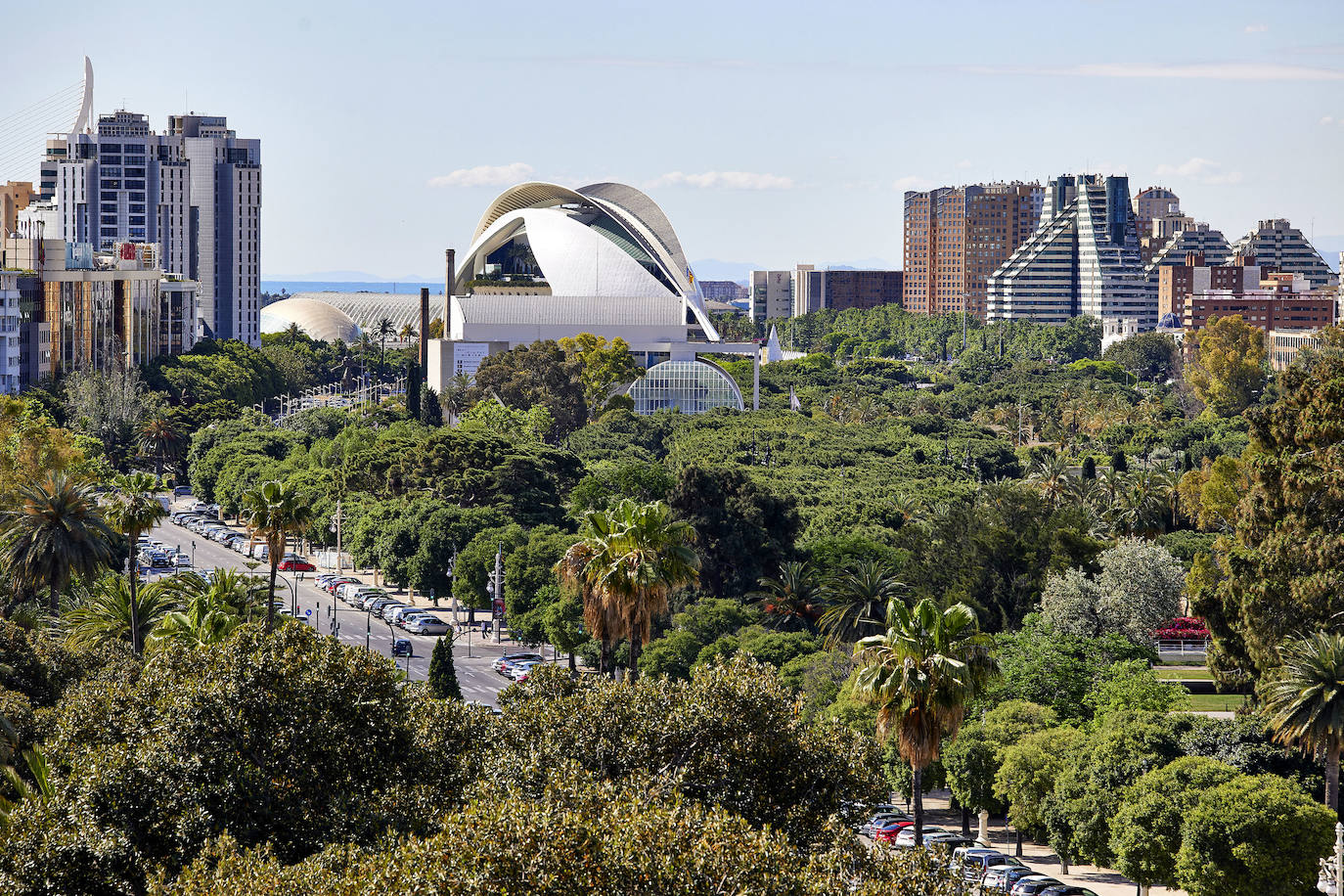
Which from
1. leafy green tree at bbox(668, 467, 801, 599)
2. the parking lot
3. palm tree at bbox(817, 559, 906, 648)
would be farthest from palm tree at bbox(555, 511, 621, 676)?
leafy green tree at bbox(668, 467, 801, 599)

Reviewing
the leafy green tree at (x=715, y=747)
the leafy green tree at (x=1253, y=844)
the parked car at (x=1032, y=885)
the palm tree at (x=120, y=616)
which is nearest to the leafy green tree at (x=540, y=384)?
the palm tree at (x=120, y=616)

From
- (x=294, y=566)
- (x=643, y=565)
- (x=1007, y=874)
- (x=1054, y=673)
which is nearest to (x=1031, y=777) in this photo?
(x=1007, y=874)

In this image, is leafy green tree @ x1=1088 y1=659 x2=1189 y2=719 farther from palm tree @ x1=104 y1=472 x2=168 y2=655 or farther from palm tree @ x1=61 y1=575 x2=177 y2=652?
palm tree @ x1=104 y1=472 x2=168 y2=655

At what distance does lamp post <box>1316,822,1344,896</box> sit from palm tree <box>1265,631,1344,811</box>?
2.90 meters

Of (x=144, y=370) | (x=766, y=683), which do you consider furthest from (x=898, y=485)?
(x=144, y=370)

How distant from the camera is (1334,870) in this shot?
31.0 meters

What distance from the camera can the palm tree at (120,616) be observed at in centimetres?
4391

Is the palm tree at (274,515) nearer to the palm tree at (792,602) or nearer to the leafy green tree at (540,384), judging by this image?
the palm tree at (792,602)

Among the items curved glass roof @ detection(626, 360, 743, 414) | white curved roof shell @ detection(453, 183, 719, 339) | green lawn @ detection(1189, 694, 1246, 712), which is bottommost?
green lawn @ detection(1189, 694, 1246, 712)

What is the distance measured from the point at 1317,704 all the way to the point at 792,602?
Answer: 2292 centimetres

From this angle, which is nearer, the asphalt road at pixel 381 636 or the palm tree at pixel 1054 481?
the asphalt road at pixel 381 636

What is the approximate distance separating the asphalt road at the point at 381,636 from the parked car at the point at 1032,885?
2008 centimetres

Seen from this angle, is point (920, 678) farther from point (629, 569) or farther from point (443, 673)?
point (443, 673)

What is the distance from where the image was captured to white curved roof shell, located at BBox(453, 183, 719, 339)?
152 meters
